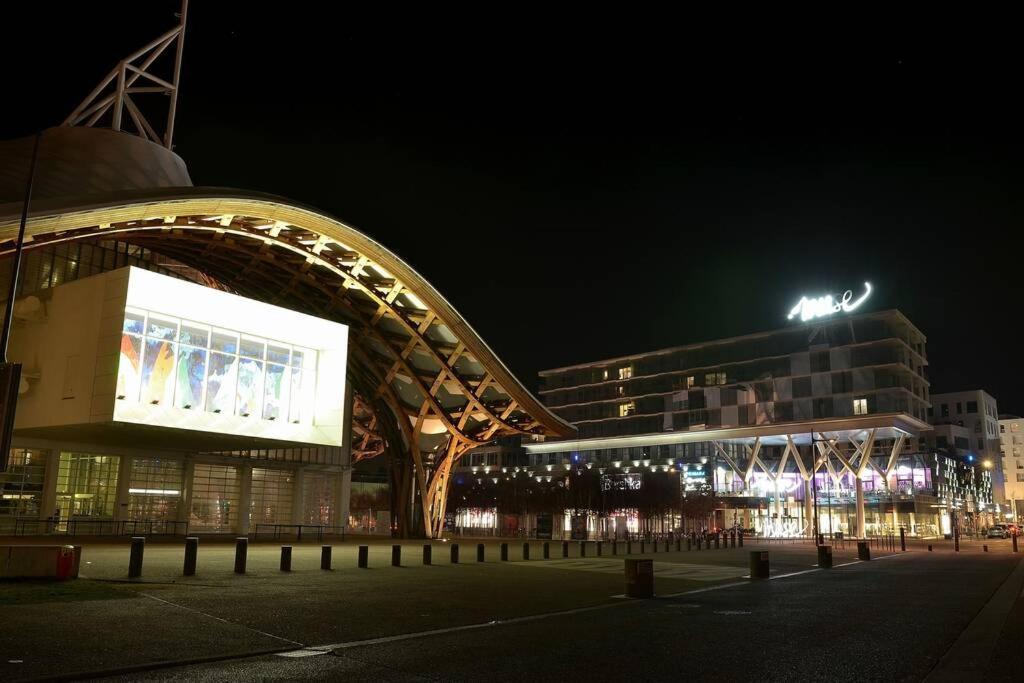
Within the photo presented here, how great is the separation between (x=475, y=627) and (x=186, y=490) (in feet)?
123

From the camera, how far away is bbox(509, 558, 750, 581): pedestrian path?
24141 millimetres

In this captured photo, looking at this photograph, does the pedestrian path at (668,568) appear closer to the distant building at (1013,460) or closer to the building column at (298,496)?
the building column at (298,496)

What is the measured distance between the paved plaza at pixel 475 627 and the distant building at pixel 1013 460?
150488mm

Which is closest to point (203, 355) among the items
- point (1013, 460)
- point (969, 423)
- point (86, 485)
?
point (86, 485)

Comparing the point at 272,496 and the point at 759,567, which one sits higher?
the point at 272,496

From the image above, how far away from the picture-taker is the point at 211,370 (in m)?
30.8

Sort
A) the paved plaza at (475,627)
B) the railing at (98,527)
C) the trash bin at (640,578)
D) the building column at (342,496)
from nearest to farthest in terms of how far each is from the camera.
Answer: the paved plaza at (475,627) → the trash bin at (640,578) → the railing at (98,527) → the building column at (342,496)

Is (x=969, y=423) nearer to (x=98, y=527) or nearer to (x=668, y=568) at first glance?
(x=668, y=568)

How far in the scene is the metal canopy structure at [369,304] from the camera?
29469 millimetres

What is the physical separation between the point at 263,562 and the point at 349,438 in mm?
31818

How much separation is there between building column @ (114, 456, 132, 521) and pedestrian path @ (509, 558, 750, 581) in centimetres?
2474

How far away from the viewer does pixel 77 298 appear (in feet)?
95.7

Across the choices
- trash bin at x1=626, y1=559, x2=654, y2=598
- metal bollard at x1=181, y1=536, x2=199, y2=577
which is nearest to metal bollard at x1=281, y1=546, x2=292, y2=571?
metal bollard at x1=181, y1=536, x2=199, y2=577

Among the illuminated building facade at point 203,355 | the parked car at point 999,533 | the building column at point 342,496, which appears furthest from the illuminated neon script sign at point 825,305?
the building column at point 342,496
